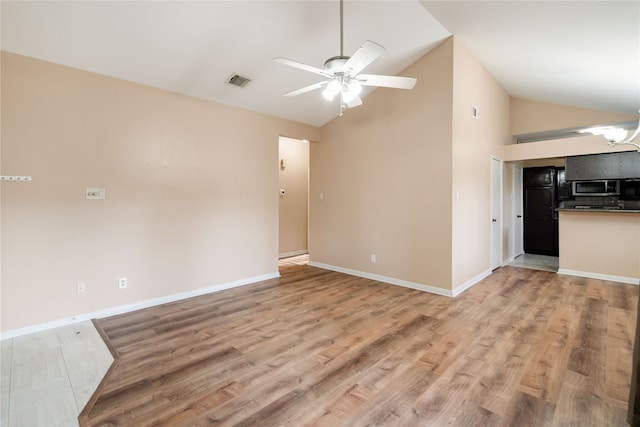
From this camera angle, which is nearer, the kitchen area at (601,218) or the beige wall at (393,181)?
the beige wall at (393,181)

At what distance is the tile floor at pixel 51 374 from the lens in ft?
5.89

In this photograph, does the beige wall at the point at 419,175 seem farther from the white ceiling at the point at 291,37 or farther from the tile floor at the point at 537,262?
the tile floor at the point at 537,262

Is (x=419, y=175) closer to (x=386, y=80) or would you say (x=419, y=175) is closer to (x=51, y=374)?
(x=386, y=80)

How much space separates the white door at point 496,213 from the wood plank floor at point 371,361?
5.05ft

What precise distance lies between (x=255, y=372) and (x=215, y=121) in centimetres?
330

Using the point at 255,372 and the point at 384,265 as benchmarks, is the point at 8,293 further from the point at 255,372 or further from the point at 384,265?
the point at 384,265

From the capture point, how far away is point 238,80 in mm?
3775

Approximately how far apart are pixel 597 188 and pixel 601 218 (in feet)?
3.73

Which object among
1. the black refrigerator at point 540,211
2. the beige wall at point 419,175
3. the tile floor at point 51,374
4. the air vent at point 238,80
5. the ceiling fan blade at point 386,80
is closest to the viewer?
the tile floor at point 51,374

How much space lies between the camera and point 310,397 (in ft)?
6.40

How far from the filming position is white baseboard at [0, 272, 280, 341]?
9.36 feet

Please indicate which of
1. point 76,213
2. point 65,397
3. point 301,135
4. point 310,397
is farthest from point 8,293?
point 301,135

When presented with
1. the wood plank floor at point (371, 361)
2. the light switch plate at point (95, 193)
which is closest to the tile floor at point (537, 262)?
the wood plank floor at point (371, 361)

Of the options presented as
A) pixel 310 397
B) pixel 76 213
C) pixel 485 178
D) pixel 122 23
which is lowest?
pixel 310 397
